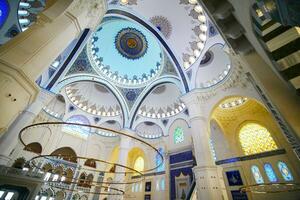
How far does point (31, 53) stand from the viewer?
329 cm

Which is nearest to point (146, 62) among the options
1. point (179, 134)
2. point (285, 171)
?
point (179, 134)

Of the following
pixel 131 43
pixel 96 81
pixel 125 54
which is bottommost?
pixel 96 81

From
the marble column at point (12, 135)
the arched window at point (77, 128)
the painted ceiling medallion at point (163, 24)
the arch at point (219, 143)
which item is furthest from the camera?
the arched window at point (77, 128)

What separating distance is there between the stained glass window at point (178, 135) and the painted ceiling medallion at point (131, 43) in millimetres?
8656

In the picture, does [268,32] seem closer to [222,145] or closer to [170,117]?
[222,145]

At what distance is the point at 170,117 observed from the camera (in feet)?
53.4

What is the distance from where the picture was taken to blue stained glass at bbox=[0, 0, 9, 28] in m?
6.57

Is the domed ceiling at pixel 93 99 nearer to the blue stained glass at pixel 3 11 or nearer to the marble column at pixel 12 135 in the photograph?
the marble column at pixel 12 135

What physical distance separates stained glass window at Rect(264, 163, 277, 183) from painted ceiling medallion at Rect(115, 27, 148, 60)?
13753mm

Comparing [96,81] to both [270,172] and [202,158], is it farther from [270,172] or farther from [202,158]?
[270,172]

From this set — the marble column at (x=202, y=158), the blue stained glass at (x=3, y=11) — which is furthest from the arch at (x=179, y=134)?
the blue stained glass at (x=3, y=11)

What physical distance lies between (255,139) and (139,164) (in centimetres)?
1209

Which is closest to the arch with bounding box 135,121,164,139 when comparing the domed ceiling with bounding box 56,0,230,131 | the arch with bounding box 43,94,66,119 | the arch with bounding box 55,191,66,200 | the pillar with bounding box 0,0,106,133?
the domed ceiling with bounding box 56,0,230,131

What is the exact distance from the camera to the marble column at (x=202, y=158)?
6730 mm
